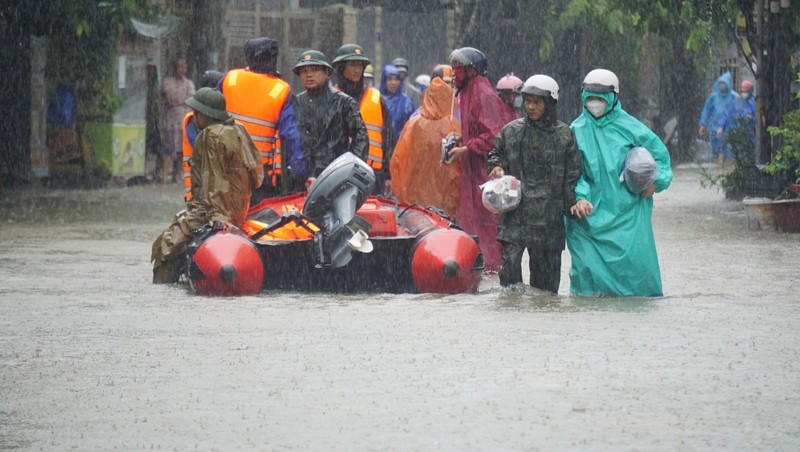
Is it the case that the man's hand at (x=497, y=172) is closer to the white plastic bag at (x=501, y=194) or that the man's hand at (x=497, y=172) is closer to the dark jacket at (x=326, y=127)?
the white plastic bag at (x=501, y=194)

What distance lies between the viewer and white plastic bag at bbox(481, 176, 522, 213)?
1153 centimetres

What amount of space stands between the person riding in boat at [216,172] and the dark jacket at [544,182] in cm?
211

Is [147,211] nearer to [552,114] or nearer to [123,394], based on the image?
[552,114]

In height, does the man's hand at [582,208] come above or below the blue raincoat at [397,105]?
below

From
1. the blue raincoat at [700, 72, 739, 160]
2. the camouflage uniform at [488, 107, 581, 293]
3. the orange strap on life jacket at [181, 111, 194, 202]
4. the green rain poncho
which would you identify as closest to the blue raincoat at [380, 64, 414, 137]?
the orange strap on life jacket at [181, 111, 194, 202]

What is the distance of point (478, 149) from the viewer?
14000mm

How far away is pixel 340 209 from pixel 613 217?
1898mm

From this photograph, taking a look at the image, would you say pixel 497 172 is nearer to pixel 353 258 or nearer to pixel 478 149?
pixel 353 258

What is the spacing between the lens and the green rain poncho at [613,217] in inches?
455

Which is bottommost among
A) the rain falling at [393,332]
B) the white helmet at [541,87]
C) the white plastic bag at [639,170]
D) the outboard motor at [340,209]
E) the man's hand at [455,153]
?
the rain falling at [393,332]

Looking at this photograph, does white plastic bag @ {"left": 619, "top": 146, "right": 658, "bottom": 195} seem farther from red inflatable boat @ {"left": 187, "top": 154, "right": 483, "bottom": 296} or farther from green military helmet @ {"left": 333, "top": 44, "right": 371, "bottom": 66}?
green military helmet @ {"left": 333, "top": 44, "right": 371, "bottom": 66}

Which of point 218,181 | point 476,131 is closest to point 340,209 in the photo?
point 218,181

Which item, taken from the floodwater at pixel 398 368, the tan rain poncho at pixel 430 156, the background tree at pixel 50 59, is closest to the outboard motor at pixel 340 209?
the floodwater at pixel 398 368

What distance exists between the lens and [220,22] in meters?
33.3
